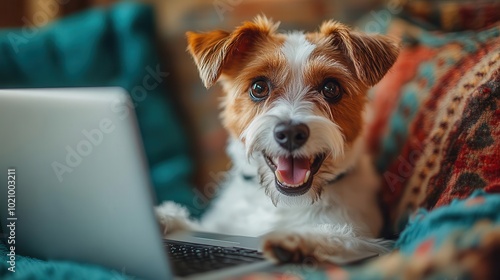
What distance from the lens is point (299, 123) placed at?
4.68 feet

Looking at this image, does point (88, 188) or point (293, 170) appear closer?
point (88, 188)

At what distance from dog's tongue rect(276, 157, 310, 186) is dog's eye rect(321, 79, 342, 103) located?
257mm

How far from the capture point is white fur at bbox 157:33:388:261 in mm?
1354

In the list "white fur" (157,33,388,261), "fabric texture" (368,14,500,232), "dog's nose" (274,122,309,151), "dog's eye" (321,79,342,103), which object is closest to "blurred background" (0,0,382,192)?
"fabric texture" (368,14,500,232)

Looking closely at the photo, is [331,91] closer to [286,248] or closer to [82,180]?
[286,248]

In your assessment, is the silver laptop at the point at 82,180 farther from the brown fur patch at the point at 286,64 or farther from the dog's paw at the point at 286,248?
the brown fur patch at the point at 286,64

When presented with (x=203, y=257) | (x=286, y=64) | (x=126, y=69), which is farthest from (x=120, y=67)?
(x=203, y=257)

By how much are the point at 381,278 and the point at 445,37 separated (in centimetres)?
134

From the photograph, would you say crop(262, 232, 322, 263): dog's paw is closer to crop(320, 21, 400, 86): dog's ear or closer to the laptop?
the laptop

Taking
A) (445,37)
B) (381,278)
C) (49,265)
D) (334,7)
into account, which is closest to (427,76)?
(445,37)

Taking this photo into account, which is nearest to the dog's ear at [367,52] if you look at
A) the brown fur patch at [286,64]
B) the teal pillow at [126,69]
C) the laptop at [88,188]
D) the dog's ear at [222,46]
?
the brown fur patch at [286,64]

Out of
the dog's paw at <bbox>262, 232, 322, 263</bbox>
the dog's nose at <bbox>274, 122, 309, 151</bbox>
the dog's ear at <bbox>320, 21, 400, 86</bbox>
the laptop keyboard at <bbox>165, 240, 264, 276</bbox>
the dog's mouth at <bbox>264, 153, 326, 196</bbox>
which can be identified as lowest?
the laptop keyboard at <bbox>165, 240, 264, 276</bbox>

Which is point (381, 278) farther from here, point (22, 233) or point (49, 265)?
point (22, 233)

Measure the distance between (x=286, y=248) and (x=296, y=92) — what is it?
60 cm
